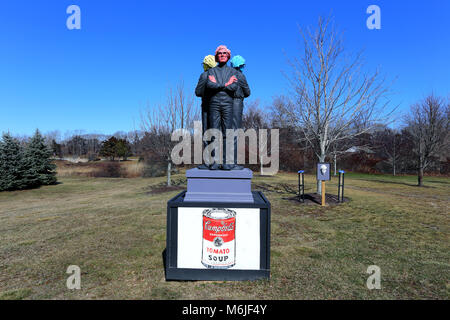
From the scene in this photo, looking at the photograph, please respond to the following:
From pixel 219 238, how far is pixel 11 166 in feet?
73.3

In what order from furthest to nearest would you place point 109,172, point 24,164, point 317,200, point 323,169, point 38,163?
point 109,172, point 38,163, point 24,164, point 317,200, point 323,169

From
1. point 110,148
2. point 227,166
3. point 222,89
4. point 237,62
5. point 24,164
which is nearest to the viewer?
point 227,166

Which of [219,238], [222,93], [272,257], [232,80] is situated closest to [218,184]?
[219,238]

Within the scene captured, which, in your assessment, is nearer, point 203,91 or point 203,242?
point 203,242

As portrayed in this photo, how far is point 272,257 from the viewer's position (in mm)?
4621

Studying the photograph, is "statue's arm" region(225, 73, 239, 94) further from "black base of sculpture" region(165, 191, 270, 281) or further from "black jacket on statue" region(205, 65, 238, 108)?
"black base of sculpture" region(165, 191, 270, 281)

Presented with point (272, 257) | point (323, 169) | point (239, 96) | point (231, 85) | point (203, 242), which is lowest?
point (272, 257)

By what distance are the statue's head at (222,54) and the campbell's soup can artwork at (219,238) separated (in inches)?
104

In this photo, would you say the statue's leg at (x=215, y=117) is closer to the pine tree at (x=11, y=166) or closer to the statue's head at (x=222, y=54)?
the statue's head at (x=222, y=54)

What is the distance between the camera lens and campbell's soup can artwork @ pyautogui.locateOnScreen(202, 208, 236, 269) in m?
3.61

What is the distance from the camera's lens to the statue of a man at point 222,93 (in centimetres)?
417

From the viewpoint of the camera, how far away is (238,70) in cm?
454

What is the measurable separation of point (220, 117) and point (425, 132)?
19.1 metres

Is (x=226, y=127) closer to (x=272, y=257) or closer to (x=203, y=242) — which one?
(x=203, y=242)
